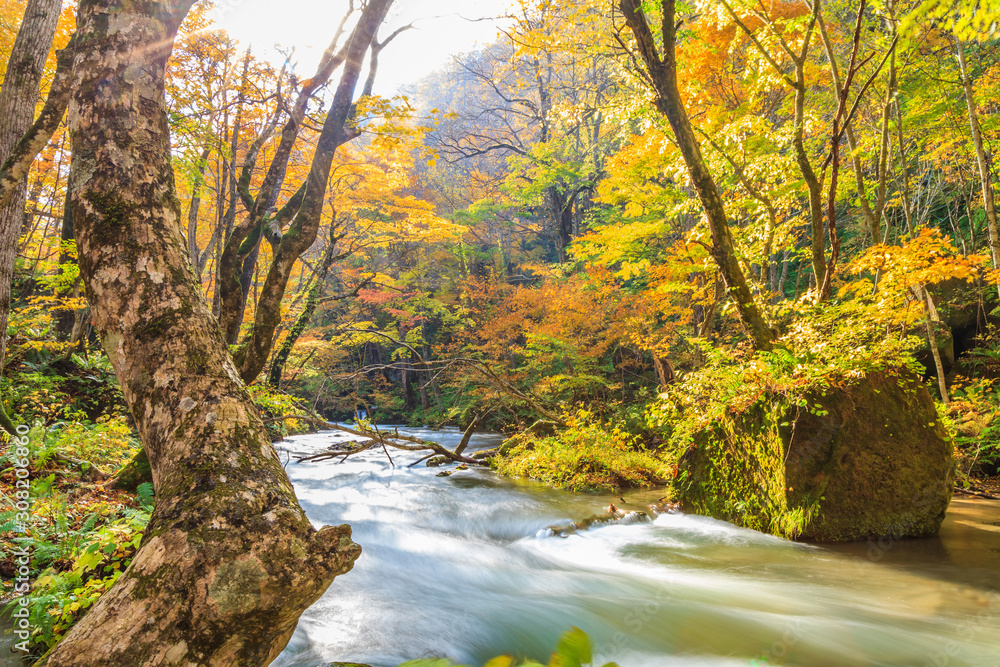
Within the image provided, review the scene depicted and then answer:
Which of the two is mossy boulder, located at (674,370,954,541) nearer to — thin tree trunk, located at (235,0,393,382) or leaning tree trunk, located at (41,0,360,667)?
leaning tree trunk, located at (41,0,360,667)

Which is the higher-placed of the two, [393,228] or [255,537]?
Answer: [393,228]

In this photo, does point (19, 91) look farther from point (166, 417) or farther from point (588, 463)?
point (588, 463)

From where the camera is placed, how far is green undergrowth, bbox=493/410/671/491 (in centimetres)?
757

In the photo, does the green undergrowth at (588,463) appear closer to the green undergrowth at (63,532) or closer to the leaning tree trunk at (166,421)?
the green undergrowth at (63,532)

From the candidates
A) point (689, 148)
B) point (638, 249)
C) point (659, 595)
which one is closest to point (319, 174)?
point (689, 148)

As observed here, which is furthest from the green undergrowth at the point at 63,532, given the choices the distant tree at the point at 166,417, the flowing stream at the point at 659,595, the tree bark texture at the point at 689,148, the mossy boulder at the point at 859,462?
the tree bark texture at the point at 689,148

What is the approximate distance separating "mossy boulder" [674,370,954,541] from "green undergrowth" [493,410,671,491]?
292 centimetres

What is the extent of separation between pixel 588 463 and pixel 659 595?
13.0ft

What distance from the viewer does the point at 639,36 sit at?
516 centimetres

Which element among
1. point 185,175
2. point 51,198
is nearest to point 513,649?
point 185,175

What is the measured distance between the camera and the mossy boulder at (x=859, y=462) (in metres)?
4.48

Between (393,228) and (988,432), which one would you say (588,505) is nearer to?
(988,432)

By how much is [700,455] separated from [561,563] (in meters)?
2.26

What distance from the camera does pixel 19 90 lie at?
4.73 metres
